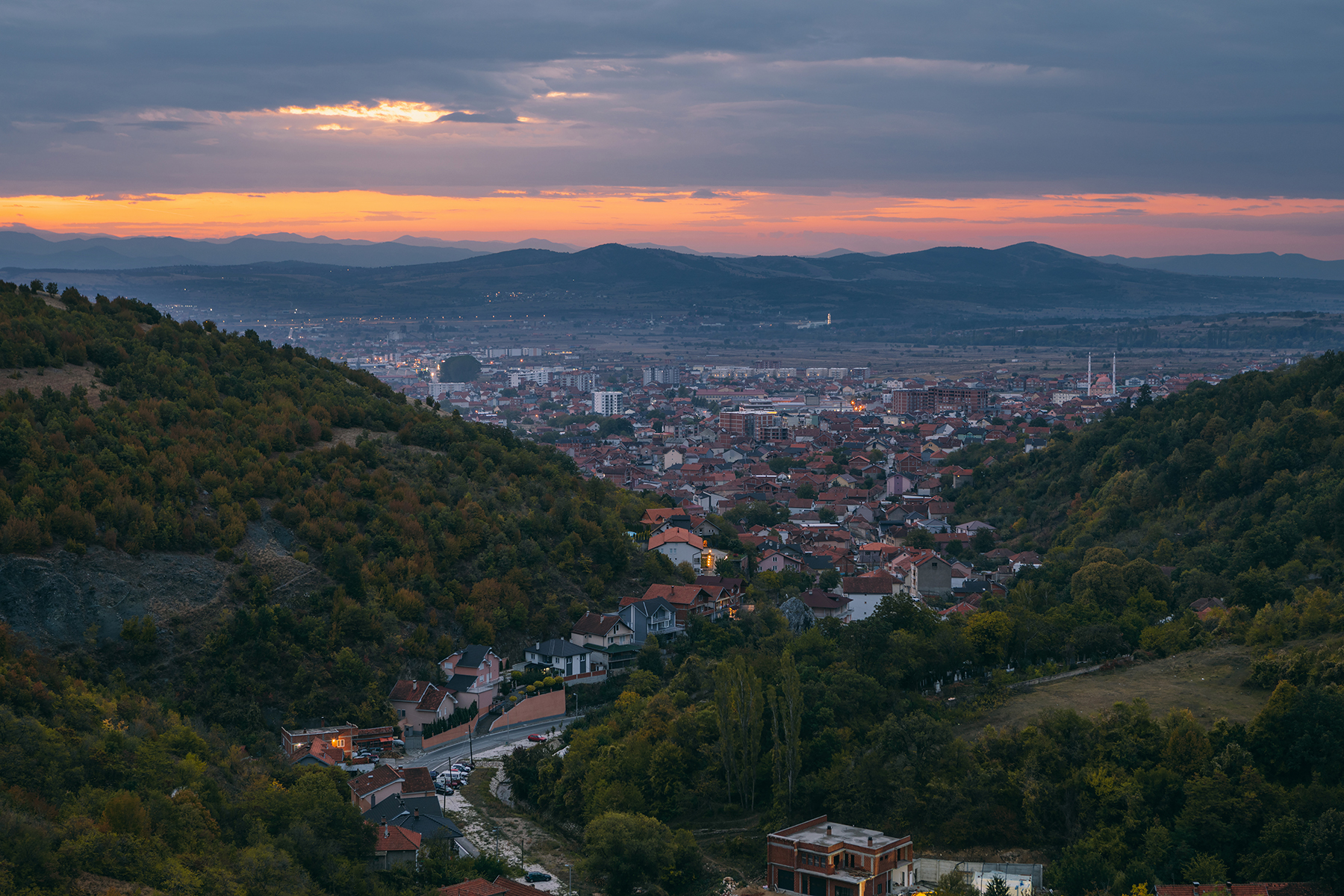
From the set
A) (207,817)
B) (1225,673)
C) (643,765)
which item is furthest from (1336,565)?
(207,817)

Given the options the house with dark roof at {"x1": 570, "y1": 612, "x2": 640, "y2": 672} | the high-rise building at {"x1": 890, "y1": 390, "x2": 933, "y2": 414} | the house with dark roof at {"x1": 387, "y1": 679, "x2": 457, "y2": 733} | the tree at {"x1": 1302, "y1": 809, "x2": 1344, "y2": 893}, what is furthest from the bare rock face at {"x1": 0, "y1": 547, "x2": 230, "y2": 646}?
the high-rise building at {"x1": 890, "y1": 390, "x2": 933, "y2": 414}

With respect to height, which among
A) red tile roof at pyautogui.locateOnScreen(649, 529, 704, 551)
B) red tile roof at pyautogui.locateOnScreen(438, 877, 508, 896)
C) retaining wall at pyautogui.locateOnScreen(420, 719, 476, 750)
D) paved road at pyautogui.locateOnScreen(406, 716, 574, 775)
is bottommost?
paved road at pyautogui.locateOnScreen(406, 716, 574, 775)

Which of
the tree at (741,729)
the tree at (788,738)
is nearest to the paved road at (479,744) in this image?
the tree at (741,729)

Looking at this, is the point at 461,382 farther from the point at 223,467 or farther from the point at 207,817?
the point at 207,817

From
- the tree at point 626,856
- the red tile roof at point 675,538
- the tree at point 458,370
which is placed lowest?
the tree at point 626,856

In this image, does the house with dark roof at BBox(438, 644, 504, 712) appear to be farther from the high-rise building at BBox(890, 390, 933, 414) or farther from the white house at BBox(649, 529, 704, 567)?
the high-rise building at BBox(890, 390, 933, 414)

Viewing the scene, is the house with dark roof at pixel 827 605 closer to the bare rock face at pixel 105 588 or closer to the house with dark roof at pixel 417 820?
the bare rock face at pixel 105 588

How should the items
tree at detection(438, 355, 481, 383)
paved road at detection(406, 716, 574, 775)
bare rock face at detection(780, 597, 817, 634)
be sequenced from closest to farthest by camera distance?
paved road at detection(406, 716, 574, 775)
bare rock face at detection(780, 597, 817, 634)
tree at detection(438, 355, 481, 383)
